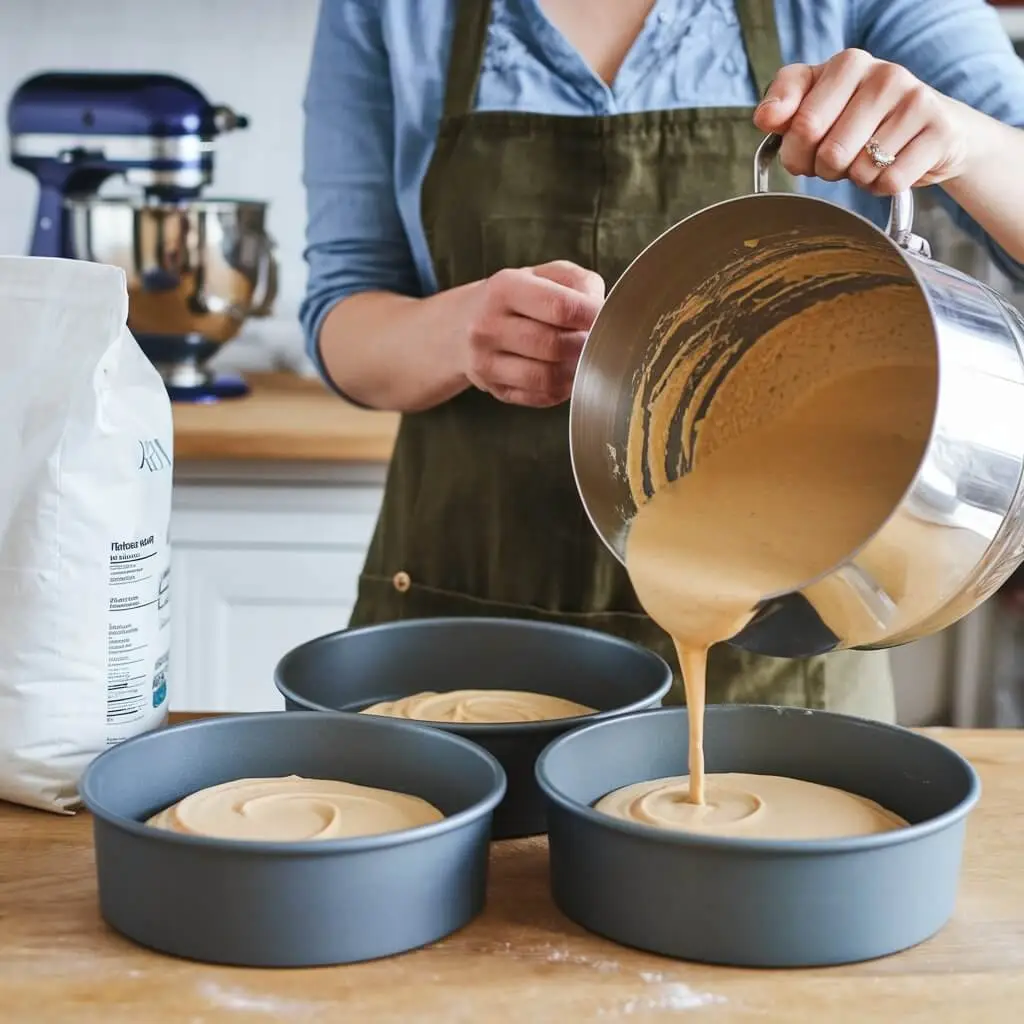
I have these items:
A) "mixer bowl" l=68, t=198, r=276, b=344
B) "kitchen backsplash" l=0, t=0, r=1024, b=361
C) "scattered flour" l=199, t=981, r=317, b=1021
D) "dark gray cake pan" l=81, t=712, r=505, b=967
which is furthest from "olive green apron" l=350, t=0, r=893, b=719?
"kitchen backsplash" l=0, t=0, r=1024, b=361

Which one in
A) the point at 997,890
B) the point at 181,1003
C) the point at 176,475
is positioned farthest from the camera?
the point at 176,475

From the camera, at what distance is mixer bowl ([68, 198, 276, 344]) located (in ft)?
6.63

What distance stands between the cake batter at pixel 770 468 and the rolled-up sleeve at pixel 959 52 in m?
0.35

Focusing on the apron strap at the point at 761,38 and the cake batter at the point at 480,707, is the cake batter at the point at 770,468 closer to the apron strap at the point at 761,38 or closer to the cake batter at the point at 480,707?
the cake batter at the point at 480,707

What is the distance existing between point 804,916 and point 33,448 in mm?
524

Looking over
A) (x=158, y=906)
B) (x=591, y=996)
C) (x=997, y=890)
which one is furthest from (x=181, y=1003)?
(x=997, y=890)

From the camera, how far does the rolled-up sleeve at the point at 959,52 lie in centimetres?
119

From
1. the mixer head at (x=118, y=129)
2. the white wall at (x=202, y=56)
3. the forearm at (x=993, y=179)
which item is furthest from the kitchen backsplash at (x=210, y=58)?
the forearm at (x=993, y=179)

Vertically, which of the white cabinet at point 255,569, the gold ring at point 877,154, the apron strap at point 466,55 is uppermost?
the apron strap at point 466,55

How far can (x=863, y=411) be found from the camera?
0.89m

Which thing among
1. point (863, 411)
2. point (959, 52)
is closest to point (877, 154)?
point (863, 411)

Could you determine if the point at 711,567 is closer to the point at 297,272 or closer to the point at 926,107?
the point at 926,107

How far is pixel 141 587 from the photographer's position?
93 centimetres

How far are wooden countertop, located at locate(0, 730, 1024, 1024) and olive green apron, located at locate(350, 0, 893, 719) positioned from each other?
46 centimetres
